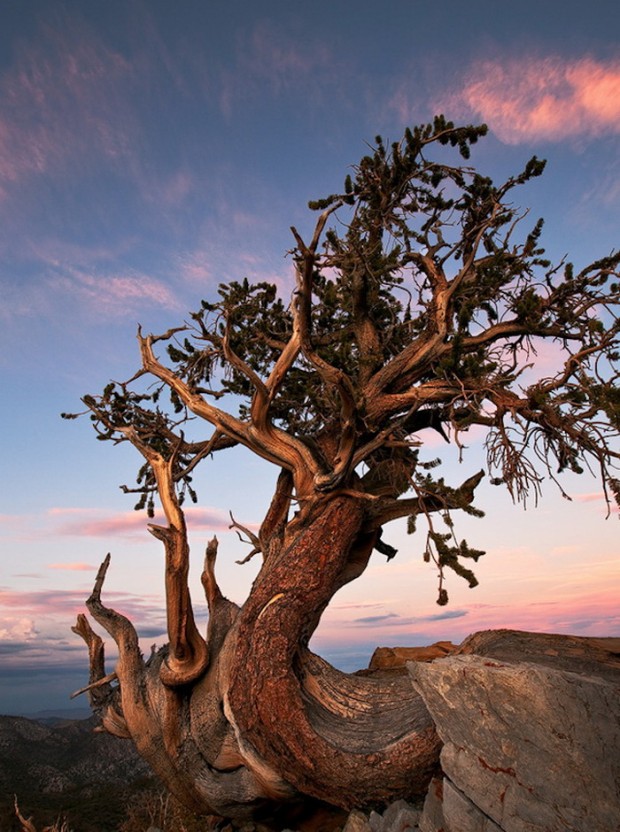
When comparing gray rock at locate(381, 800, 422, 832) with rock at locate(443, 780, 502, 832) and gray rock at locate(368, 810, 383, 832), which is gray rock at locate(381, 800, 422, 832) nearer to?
gray rock at locate(368, 810, 383, 832)

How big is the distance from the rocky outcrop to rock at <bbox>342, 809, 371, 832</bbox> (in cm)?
141

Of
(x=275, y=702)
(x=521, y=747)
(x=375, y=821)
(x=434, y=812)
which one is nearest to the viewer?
(x=521, y=747)

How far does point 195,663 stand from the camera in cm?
928

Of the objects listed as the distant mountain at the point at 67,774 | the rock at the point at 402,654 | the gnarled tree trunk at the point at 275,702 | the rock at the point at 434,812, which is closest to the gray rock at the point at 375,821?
the gnarled tree trunk at the point at 275,702

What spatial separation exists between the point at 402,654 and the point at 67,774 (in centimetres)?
2984

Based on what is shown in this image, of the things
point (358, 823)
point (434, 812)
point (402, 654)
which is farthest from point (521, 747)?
point (402, 654)

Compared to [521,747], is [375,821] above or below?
below

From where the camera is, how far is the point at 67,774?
31.8m

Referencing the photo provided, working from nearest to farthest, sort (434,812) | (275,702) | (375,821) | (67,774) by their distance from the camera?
1. (434,812)
2. (375,821)
3. (275,702)
4. (67,774)

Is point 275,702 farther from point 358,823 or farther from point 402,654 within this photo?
point 402,654

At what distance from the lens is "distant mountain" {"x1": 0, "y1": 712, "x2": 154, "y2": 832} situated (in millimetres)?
20312

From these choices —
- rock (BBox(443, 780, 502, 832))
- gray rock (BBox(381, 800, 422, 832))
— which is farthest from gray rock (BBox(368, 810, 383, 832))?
rock (BBox(443, 780, 502, 832))

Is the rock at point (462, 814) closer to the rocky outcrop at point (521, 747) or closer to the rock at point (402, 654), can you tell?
the rocky outcrop at point (521, 747)

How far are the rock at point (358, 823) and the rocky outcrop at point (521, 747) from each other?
55.7 inches
